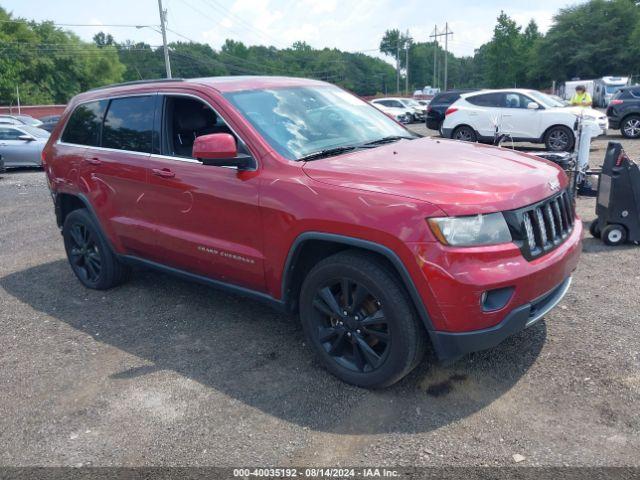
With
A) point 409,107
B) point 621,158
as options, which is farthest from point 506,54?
point 621,158

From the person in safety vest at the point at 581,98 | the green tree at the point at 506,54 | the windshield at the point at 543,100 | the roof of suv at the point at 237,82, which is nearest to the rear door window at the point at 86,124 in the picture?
the roof of suv at the point at 237,82

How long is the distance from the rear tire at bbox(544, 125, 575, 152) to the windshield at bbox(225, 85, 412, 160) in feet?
33.8

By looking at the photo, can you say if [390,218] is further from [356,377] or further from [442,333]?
[356,377]

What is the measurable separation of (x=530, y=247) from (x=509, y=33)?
75.8 meters

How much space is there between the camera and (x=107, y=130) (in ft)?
15.8

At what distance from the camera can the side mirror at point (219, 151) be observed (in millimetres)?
3461

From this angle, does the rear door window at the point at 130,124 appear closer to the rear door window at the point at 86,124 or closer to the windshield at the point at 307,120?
the rear door window at the point at 86,124

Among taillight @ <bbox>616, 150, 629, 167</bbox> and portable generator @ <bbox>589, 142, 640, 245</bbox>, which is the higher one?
taillight @ <bbox>616, 150, 629, 167</bbox>

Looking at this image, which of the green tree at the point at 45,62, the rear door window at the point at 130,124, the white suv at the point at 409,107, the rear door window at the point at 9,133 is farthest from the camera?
the green tree at the point at 45,62

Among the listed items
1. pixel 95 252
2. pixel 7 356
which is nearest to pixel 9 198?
pixel 95 252

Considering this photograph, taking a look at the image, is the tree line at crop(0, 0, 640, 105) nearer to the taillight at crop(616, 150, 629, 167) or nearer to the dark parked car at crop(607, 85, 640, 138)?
the dark parked car at crop(607, 85, 640, 138)

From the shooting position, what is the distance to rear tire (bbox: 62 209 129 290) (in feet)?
16.5

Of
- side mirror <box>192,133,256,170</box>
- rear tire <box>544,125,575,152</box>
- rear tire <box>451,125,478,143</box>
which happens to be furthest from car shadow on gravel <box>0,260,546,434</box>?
rear tire <box>451,125,478,143</box>

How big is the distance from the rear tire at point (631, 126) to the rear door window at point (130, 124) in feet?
52.2
